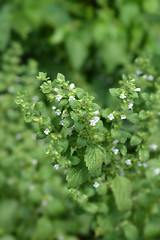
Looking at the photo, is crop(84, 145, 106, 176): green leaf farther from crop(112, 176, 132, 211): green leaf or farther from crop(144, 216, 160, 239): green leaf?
crop(144, 216, 160, 239): green leaf

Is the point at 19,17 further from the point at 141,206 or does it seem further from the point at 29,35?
the point at 141,206

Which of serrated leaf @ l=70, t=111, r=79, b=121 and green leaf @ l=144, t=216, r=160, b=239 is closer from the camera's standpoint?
serrated leaf @ l=70, t=111, r=79, b=121

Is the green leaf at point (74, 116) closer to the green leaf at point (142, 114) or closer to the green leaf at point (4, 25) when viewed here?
the green leaf at point (142, 114)

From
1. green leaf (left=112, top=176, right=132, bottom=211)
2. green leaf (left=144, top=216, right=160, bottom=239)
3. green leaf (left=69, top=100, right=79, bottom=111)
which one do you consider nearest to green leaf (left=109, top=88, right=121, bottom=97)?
green leaf (left=69, top=100, right=79, bottom=111)

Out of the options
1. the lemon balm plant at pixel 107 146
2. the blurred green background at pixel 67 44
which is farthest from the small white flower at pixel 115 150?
the blurred green background at pixel 67 44

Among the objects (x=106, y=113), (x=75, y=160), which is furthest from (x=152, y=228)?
(x=106, y=113)

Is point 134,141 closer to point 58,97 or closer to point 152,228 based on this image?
point 58,97

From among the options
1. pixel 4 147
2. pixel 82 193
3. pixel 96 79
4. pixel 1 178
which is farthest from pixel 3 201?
pixel 96 79

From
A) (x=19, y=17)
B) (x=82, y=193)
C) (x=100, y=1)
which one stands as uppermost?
(x=100, y=1)
